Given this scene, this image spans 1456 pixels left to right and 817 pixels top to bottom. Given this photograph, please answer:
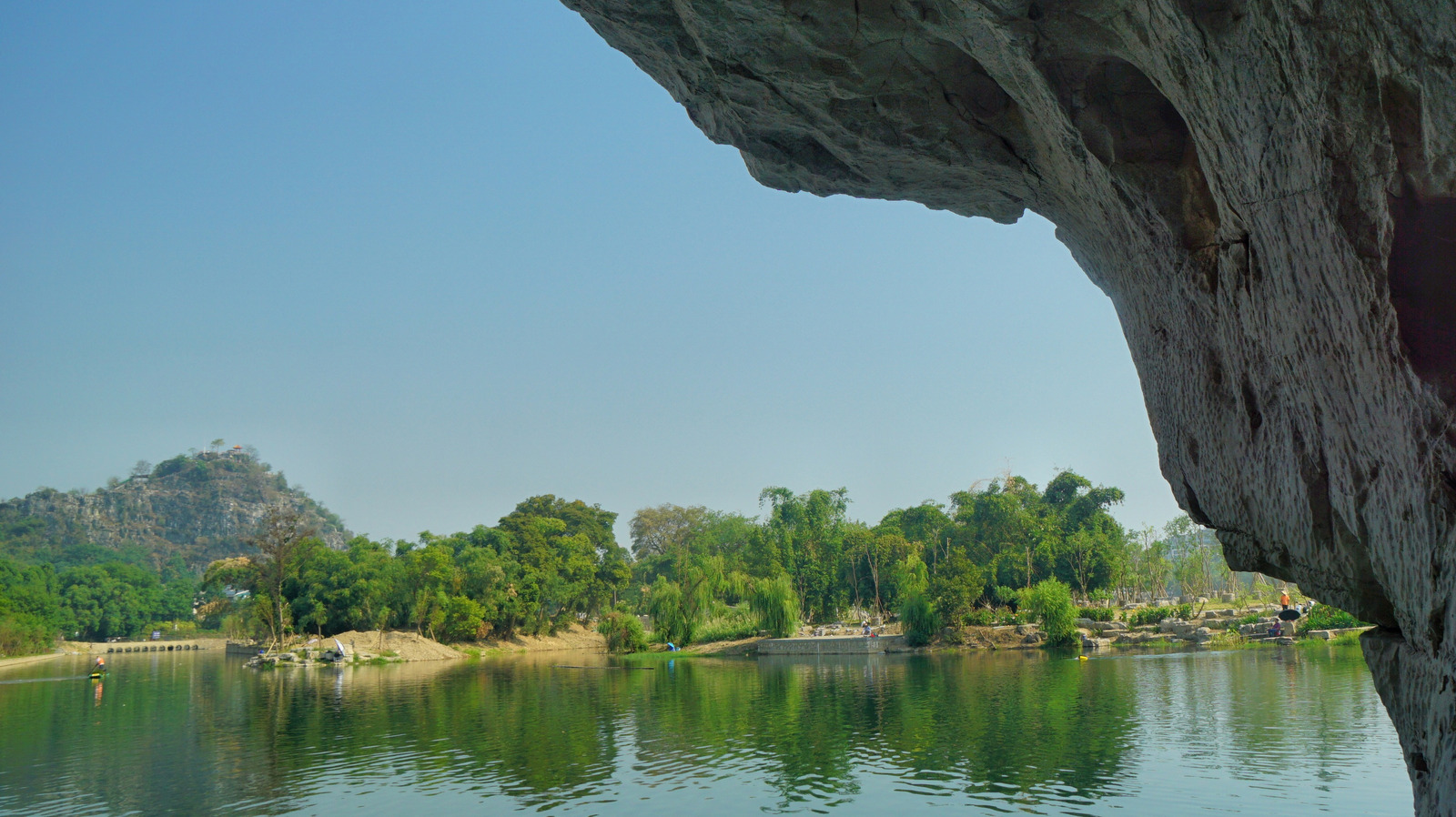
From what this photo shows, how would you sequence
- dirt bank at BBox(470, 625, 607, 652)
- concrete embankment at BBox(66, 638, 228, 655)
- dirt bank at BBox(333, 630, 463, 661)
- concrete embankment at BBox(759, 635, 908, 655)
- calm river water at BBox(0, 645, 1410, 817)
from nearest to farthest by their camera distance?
calm river water at BBox(0, 645, 1410, 817), concrete embankment at BBox(759, 635, 908, 655), dirt bank at BBox(333, 630, 463, 661), dirt bank at BBox(470, 625, 607, 652), concrete embankment at BBox(66, 638, 228, 655)

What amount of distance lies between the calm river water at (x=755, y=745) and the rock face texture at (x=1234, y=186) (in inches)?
365

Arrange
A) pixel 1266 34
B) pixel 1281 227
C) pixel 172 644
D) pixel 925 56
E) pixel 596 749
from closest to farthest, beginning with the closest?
pixel 1266 34 < pixel 1281 227 < pixel 925 56 < pixel 596 749 < pixel 172 644

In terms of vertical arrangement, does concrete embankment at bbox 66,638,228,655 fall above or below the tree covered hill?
below

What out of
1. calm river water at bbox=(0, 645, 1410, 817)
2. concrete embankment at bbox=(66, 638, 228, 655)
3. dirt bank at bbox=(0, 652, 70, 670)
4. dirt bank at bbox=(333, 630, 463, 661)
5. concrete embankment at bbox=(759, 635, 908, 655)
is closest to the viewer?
calm river water at bbox=(0, 645, 1410, 817)

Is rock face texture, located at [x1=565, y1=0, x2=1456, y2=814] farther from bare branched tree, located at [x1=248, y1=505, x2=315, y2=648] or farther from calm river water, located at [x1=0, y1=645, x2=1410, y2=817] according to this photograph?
bare branched tree, located at [x1=248, y1=505, x2=315, y2=648]

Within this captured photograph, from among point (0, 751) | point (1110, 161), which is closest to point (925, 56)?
point (1110, 161)

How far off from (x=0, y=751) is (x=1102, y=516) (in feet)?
181

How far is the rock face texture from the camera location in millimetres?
3018

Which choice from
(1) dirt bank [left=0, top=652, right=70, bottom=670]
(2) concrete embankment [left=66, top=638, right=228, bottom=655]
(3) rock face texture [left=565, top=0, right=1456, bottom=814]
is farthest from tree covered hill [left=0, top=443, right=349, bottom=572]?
(3) rock face texture [left=565, top=0, right=1456, bottom=814]

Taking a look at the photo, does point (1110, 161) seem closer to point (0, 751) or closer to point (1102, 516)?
point (0, 751)

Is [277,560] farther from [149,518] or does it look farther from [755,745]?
[149,518]

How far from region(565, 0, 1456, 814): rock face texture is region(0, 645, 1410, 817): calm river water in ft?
30.4

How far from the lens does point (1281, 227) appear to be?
3.56 m

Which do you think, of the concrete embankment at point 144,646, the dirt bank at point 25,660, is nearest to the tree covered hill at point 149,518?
the concrete embankment at point 144,646
